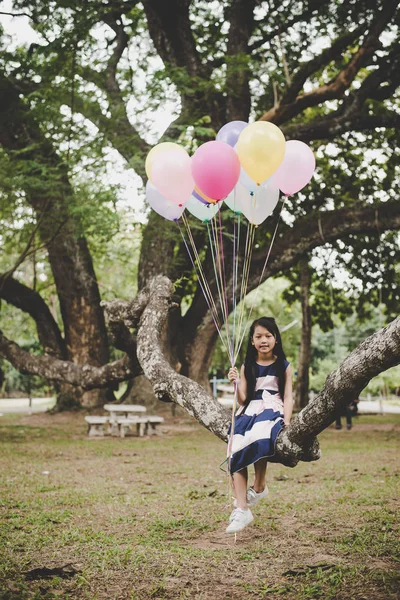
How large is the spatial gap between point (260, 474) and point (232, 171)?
229cm

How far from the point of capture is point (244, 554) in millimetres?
4227

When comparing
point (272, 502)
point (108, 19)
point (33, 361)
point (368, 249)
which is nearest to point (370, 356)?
point (272, 502)

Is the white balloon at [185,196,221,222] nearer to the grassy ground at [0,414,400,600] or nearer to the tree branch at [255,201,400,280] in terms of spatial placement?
the grassy ground at [0,414,400,600]

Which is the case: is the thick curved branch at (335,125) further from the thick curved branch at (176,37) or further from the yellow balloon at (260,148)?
the yellow balloon at (260,148)

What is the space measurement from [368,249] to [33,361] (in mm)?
9404

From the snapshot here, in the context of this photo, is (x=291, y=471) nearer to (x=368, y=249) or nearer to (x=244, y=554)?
(x=244, y=554)

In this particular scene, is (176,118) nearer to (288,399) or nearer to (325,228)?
(325,228)

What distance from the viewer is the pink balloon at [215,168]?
4.55 metres

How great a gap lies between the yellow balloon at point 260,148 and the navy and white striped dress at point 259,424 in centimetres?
149

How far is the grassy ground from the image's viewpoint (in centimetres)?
354

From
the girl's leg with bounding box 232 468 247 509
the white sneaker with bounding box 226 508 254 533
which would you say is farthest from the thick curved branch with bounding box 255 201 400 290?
the white sneaker with bounding box 226 508 254 533

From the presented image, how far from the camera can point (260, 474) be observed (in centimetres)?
444

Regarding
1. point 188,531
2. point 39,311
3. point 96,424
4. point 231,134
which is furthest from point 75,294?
point 188,531

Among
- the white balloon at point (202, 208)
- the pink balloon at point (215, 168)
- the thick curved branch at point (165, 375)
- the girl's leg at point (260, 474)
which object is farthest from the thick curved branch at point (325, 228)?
the girl's leg at point (260, 474)
